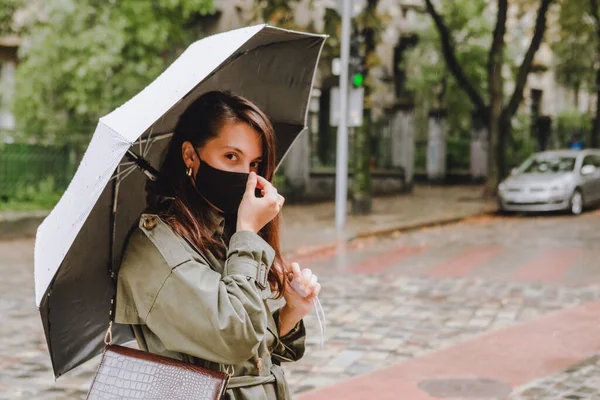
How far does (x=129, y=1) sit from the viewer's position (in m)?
17.2

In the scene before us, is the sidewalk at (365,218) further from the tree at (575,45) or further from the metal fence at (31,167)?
the tree at (575,45)

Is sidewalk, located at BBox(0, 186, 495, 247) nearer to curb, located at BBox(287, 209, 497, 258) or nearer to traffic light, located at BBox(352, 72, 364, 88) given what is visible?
curb, located at BBox(287, 209, 497, 258)

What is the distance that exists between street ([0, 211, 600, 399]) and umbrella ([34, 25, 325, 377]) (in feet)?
9.81

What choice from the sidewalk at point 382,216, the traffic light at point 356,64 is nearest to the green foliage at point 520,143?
the sidewalk at point 382,216

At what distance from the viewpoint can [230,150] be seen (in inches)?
87.8

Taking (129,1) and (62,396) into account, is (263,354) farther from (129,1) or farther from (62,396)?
(129,1)

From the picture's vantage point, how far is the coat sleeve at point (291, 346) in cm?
254

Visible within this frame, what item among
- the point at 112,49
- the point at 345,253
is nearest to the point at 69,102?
the point at 112,49

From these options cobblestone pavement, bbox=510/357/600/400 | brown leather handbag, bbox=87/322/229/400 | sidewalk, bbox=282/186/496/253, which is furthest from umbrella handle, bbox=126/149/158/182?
sidewalk, bbox=282/186/496/253

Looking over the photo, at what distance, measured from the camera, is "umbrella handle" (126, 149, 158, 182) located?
2.49 metres

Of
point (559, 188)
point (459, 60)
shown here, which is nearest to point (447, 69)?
point (459, 60)

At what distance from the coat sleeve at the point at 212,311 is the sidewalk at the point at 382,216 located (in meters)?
11.3

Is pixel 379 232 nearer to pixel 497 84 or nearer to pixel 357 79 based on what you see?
pixel 357 79

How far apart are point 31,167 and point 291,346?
49.5 feet
